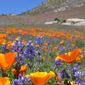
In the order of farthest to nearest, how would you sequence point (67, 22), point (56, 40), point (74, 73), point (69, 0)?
point (69, 0)
point (67, 22)
point (56, 40)
point (74, 73)

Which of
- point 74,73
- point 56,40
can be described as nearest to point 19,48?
point 74,73

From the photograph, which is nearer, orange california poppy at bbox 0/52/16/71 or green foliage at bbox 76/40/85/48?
orange california poppy at bbox 0/52/16/71

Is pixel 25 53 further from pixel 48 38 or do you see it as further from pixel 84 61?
pixel 48 38

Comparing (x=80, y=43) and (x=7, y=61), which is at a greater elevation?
(x=7, y=61)

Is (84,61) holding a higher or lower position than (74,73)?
lower

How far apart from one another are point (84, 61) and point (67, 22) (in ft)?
110

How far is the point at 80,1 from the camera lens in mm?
70188

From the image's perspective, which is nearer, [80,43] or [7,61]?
[7,61]

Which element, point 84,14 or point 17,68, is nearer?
point 17,68

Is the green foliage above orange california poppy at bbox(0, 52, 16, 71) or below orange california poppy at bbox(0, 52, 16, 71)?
below

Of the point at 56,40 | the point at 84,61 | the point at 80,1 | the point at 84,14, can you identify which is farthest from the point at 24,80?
the point at 80,1

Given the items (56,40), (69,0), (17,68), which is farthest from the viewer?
(69,0)

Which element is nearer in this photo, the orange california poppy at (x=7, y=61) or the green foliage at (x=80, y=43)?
the orange california poppy at (x=7, y=61)

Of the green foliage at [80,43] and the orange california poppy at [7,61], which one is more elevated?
the orange california poppy at [7,61]
